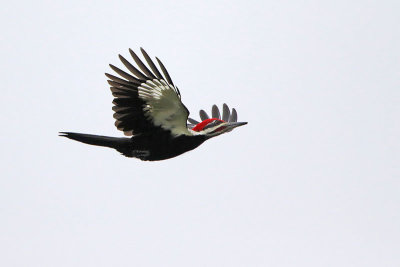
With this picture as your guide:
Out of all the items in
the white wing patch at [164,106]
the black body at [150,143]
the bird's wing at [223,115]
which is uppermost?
the bird's wing at [223,115]

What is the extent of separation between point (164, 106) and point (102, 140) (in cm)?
161

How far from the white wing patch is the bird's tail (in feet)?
2.76

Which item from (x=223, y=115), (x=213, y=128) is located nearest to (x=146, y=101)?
(x=213, y=128)

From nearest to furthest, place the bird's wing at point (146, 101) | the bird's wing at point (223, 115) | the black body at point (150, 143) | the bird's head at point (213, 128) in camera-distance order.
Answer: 1. the bird's wing at point (146, 101)
2. the black body at point (150, 143)
3. the bird's head at point (213, 128)
4. the bird's wing at point (223, 115)

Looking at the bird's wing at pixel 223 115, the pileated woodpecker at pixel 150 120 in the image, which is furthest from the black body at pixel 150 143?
the bird's wing at pixel 223 115

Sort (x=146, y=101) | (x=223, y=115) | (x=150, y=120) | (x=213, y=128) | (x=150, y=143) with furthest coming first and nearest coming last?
(x=223, y=115) → (x=213, y=128) → (x=150, y=143) → (x=150, y=120) → (x=146, y=101)

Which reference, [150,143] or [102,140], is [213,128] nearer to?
[150,143]

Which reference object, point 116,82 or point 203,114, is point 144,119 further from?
point 203,114

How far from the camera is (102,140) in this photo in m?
17.7

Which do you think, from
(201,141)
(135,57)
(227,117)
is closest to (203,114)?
(227,117)

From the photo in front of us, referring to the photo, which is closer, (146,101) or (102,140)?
(146,101)

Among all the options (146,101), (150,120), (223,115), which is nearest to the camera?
(146,101)

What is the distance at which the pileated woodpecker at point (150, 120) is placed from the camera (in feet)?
55.0

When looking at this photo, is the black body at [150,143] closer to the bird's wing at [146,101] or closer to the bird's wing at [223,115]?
the bird's wing at [146,101]
